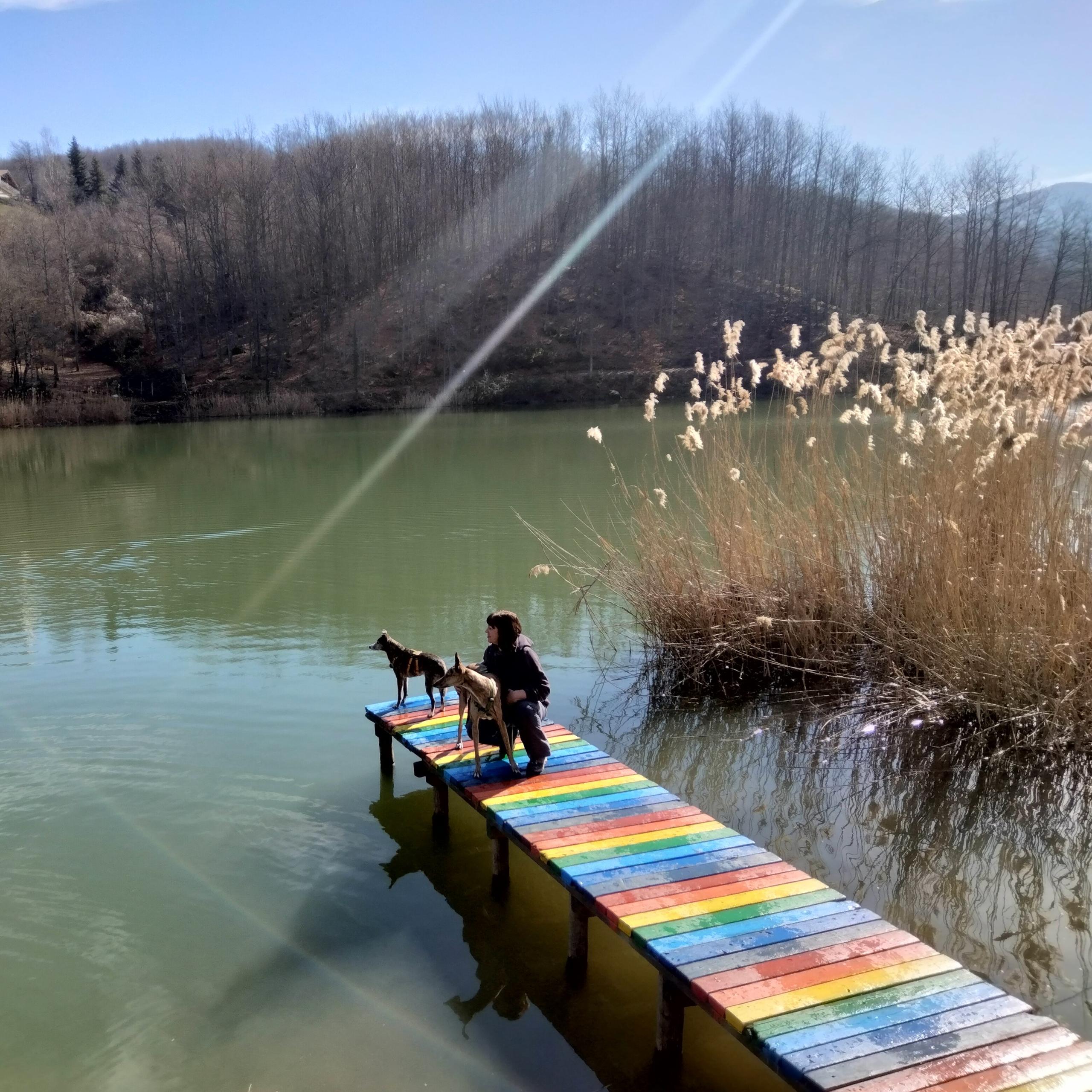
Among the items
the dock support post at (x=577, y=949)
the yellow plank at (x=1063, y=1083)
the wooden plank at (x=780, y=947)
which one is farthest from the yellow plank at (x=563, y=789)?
the yellow plank at (x=1063, y=1083)

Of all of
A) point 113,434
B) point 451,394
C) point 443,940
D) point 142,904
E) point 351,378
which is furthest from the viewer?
point 351,378

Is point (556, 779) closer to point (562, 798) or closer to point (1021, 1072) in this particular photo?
point (562, 798)

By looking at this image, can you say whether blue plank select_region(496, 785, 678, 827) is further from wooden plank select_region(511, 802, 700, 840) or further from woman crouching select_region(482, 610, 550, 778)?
woman crouching select_region(482, 610, 550, 778)

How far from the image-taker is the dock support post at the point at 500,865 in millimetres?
4438

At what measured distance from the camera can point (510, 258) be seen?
53.8 metres

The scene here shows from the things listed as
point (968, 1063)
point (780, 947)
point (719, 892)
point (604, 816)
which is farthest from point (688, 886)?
point (968, 1063)

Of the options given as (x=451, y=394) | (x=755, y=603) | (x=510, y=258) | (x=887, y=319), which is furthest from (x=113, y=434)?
(x=887, y=319)

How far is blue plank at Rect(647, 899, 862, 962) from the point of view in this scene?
3.12 m

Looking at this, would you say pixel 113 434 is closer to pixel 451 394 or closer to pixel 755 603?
pixel 451 394

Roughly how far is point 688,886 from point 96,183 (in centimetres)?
8753

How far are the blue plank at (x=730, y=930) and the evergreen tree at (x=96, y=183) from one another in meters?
84.7

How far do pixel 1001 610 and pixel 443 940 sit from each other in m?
3.41

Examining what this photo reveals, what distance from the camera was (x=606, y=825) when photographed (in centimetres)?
409

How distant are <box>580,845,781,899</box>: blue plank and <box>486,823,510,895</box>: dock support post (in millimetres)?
903
